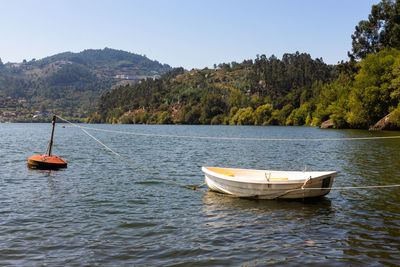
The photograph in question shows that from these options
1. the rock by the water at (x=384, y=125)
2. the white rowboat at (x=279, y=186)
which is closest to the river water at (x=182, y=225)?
the white rowboat at (x=279, y=186)

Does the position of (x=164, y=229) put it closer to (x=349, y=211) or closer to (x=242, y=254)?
(x=242, y=254)

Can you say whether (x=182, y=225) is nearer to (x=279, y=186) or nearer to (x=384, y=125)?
(x=279, y=186)

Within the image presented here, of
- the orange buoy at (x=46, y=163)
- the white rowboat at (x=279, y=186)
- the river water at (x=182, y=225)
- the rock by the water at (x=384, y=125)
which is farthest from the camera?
the rock by the water at (x=384, y=125)

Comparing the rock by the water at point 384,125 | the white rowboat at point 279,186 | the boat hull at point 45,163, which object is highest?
the rock by the water at point 384,125

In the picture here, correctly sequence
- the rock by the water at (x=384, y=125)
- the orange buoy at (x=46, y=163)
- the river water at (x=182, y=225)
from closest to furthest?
1. the river water at (x=182, y=225)
2. the orange buoy at (x=46, y=163)
3. the rock by the water at (x=384, y=125)

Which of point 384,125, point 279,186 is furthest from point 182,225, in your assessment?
point 384,125

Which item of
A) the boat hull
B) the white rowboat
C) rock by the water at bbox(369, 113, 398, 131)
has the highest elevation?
rock by the water at bbox(369, 113, 398, 131)

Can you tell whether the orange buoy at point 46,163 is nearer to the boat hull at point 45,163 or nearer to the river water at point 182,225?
the boat hull at point 45,163

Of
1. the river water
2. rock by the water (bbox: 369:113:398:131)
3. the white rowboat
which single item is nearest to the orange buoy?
the river water

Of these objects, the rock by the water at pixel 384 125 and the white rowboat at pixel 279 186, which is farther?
the rock by the water at pixel 384 125

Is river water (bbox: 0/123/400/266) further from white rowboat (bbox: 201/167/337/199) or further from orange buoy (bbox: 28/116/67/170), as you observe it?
orange buoy (bbox: 28/116/67/170)

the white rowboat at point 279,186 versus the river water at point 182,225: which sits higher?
the white rowboat at point 279,186

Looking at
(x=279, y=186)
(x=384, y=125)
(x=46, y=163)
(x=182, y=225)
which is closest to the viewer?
(x=182, y=225)

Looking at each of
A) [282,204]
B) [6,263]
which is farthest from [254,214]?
[6,263]
